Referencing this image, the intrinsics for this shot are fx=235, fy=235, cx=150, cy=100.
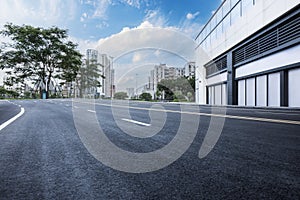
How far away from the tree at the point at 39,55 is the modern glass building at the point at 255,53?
31.1 m

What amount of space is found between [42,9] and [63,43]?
801 centimetres

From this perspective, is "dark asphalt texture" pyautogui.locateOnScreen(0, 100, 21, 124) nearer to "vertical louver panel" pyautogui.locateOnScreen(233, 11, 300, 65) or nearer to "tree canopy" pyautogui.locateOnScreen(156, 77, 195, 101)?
"vertical louver panel" pyautogui.locateOnScreen(233, 11, 300, 65)

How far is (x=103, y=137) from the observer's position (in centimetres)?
427

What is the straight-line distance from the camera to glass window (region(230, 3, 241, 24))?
24.2 m

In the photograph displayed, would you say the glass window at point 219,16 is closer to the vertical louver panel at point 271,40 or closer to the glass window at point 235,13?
the glass window at point 235,13

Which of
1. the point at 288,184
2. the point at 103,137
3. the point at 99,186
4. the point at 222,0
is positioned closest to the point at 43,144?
the point at 103,137

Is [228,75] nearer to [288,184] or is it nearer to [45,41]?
[288,184]

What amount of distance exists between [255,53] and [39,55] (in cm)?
4069

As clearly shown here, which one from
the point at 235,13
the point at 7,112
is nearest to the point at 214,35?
the point at 235,13

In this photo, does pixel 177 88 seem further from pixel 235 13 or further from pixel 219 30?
pixel 235 13

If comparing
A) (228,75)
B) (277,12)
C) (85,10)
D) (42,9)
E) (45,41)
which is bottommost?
(228,75)

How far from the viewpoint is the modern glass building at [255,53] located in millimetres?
16250

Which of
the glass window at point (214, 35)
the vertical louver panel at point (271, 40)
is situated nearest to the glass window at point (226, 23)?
the glass window at point (214, 35)

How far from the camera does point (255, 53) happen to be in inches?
832
